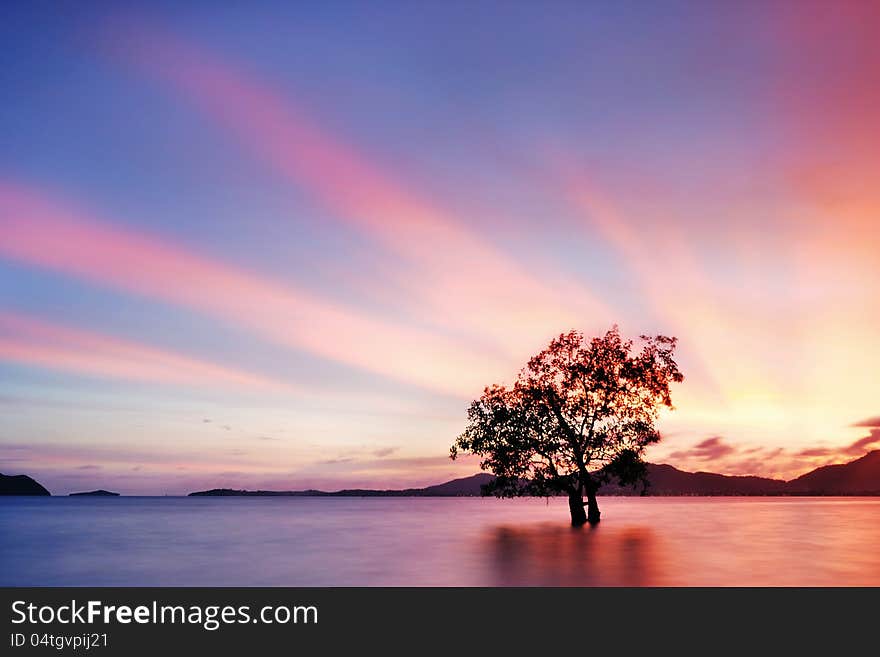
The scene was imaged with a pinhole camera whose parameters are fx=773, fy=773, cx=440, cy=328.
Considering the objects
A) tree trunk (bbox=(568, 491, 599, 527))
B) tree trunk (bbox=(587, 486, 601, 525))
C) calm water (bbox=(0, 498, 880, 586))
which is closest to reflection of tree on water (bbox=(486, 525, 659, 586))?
calm water (bbox=(0, 498, 880, 586))

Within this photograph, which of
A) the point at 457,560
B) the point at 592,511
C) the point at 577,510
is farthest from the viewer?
the point at 592,511

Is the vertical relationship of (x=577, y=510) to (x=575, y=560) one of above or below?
above

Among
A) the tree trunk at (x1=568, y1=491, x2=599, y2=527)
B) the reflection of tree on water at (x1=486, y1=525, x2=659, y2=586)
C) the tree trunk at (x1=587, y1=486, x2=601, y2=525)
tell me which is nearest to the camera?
the reflection of tree on water at (x1=486, y1=525, x2=659, y2=586)

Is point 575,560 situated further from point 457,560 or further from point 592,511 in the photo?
point 592,511

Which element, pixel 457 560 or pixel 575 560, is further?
pixel 457 560

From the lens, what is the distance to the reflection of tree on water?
3212 cm

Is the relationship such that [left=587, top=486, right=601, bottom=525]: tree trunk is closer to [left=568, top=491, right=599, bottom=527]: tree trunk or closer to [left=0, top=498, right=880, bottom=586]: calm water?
[left=568, top=491, right=599, bottom=527]: tree trunk

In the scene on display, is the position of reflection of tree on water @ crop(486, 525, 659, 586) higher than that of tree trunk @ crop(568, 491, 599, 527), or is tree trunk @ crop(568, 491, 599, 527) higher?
tree trunk @ crop(568, 491, 599, 527)

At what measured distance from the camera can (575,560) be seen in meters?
38.8

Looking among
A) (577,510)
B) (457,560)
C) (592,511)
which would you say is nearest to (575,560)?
(457,560)

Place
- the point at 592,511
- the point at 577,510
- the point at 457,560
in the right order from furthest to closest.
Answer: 1. the point at 592,511
2. the point at 577,510
3. the point at 457,560
